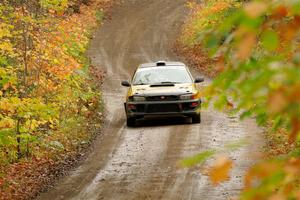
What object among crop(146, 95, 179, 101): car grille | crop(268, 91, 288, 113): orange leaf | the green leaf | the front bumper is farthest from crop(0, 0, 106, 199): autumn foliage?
crop(268, 91, 288, 113): orange leaf

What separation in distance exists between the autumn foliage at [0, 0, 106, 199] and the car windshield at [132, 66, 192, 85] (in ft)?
6.32

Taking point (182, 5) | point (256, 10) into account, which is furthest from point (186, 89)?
point (182, 5)

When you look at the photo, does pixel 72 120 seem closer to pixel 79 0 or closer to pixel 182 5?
pixel 79 0

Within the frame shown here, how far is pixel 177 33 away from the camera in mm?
37750

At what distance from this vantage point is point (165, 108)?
16.5 metres

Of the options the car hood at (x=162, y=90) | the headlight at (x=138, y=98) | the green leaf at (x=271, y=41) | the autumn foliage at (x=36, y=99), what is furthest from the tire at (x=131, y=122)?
the green leaf at (x=271, y=41)

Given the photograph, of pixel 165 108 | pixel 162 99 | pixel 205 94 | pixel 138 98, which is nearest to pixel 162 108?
pixel 165 108

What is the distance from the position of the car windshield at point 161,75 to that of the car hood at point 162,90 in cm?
32

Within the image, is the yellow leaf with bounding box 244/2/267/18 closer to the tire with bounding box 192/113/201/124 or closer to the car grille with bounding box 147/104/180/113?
the car grille with bounding box 147/104/180/113

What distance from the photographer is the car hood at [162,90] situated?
1647 centimetres

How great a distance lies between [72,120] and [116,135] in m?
1.64

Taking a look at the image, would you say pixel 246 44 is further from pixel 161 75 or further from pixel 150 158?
pixel 161 75

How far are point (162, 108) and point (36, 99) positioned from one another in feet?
17.8

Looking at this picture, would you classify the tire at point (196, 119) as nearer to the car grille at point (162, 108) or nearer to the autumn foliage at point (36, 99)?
the car grille at point (162, 108)
